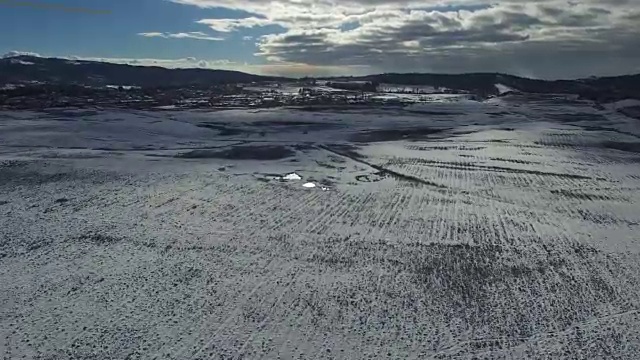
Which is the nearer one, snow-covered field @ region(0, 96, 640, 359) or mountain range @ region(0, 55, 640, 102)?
snow-covered field @ region(0, 96, 640, 359)

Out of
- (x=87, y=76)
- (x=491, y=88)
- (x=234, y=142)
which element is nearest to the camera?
(x=234, y=142)

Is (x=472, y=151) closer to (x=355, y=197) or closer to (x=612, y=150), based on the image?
(x=612, y=150)

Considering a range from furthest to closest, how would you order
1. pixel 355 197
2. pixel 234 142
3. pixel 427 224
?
pixel 234 142 → pixel 355 197 → pixel 427 224

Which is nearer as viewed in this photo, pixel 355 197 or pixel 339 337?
pixel 339 337

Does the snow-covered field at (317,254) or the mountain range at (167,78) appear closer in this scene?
the snow-covered field at (317,254)

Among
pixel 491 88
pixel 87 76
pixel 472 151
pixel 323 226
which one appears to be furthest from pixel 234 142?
pixel 87 76

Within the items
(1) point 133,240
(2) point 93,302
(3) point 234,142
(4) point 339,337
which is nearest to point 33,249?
(1) point 133,240

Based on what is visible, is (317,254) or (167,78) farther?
Result: (167,78)
